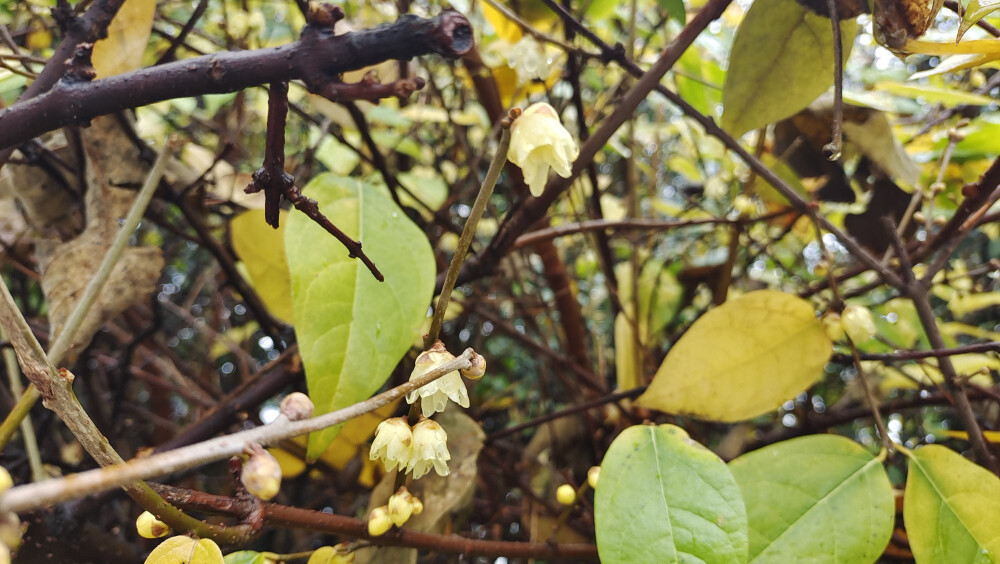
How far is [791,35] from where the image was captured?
21.9 inches

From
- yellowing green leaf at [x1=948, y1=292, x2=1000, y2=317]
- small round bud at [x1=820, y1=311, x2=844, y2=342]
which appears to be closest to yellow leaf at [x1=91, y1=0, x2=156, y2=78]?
small round bud at [x1=820, y1=311, x2=844, y2=342]

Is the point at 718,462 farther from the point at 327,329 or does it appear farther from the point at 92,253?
the point at 92,253

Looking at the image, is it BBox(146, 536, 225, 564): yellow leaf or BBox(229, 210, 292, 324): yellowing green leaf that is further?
BBox(229, 210, 292, 324): yellowing green leaf

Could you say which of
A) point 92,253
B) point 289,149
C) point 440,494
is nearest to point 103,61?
point 92,253

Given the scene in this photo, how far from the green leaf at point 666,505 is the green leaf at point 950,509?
17 centimetres

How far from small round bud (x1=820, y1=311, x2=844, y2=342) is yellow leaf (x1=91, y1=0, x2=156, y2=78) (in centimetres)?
67

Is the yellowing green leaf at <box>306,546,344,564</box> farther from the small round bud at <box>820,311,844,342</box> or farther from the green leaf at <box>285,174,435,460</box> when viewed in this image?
the small round bud at <box>820,311,844,342</box>

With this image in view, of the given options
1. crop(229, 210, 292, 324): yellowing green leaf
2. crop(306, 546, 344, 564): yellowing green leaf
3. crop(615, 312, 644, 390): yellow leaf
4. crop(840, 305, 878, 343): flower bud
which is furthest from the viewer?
crop(615, 312, 644, 390): yellow leaf

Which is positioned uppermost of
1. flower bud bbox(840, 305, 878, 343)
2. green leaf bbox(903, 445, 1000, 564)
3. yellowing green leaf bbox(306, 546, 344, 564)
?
flower bud bbox(840, 305, 878, 343)

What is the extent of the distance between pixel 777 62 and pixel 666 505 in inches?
16.0

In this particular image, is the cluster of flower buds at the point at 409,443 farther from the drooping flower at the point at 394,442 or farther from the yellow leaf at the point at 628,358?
the yellow leaf at the point at 628,358

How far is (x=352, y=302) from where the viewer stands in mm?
472

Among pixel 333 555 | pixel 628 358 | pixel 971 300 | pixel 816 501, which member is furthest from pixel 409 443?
pixel 971 300

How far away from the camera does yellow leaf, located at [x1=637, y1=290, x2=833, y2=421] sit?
546mm
